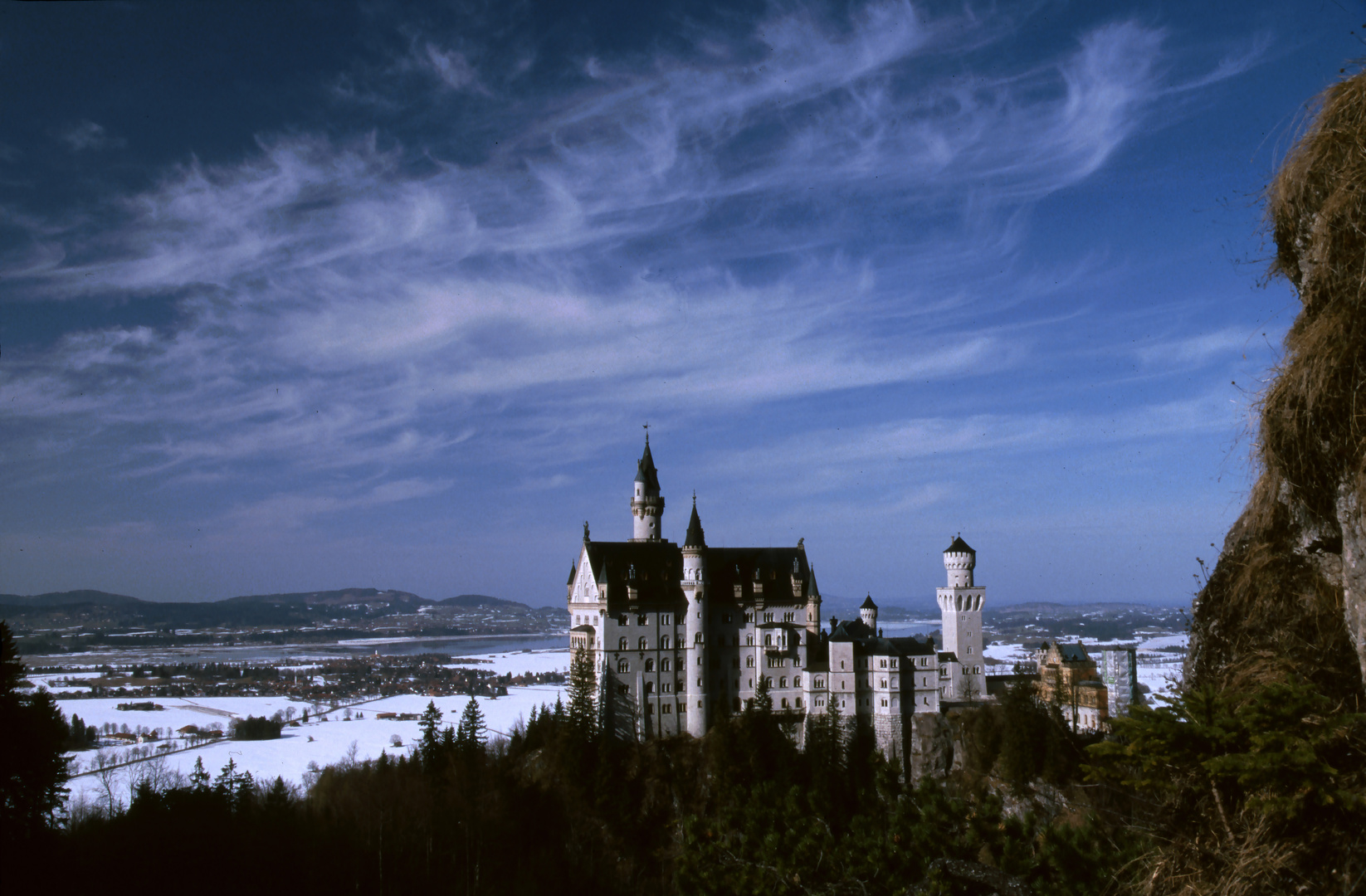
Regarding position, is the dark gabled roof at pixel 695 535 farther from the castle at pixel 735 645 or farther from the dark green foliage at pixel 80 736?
the dark green foliage at pixel 80 736

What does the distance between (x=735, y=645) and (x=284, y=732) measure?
210 feet

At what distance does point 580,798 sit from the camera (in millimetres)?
59156

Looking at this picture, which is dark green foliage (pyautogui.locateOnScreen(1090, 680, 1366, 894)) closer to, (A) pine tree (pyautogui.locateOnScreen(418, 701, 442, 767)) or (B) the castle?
(B) the castle

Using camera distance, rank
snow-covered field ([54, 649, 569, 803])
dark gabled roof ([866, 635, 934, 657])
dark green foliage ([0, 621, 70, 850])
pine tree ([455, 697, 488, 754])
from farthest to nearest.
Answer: snow-covered field ([54, 649, 569, 803]) < dark gabled roof ([866, 635, 934, 657]) < pine tree ([455, 697, 488, 754]) < dark green foliage ([0, 621, 70, 850])

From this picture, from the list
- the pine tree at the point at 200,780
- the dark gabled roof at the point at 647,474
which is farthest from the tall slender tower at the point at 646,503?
the pine tree at the point at 200,780

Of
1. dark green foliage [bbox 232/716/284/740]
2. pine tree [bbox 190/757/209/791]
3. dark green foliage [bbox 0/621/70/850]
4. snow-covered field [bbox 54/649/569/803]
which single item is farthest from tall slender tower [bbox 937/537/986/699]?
dark green foliage [bbox 232/716/284/740]

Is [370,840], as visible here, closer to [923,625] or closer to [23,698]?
[23,698]

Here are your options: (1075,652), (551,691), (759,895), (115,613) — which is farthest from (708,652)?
(115,613)

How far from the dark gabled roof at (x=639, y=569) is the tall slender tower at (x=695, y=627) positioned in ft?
4.44

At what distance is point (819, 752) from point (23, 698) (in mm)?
45628

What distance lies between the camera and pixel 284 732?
101875mm

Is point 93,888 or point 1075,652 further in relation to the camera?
point 1075,652

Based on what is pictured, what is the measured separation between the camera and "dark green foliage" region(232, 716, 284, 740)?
92750mm

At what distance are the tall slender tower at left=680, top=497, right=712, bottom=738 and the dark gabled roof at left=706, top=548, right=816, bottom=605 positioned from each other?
2.22 meters
